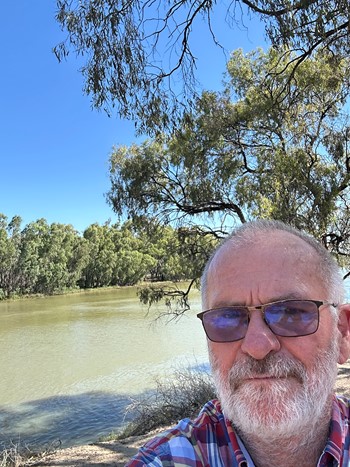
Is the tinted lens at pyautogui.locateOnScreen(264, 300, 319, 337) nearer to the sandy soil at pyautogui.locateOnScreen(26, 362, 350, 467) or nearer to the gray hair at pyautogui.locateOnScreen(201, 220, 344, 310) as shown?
the gray hair at pyautogui.locateOnScreen(201, 220, 344, 310)

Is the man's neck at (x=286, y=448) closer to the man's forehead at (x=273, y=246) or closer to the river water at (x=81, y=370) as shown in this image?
the man's forehead at (x=273, y=246)

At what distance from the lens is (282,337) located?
89cm

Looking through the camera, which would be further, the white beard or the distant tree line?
the distant tree line

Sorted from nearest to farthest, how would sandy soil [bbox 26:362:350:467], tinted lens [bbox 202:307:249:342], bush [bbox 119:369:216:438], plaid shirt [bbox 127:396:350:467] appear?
plaid shirt [bbox 127:396:350:467] → tinted lens [bbox 202:307:249:342] → sandy soil [bbox 26:362:350:467] → bush [bbox 119:369:216:438]

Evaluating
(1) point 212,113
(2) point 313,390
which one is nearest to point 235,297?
(2) point 313,390

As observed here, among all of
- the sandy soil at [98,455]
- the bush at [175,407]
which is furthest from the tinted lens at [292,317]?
the bush at [175,407]

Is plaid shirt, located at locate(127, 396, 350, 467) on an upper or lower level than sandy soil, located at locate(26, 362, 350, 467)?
upper

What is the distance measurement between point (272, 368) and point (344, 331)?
10.1 inches

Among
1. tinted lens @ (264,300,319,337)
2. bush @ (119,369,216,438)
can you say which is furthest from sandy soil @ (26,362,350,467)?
tinted lens @ (264,300,319,337)

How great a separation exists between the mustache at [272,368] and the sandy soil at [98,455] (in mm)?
3749

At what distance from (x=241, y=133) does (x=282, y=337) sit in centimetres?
650

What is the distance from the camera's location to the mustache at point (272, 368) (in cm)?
85

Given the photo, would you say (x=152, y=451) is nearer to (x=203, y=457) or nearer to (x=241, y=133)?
(x=203, y=457)

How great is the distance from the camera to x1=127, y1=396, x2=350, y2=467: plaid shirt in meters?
0.81
